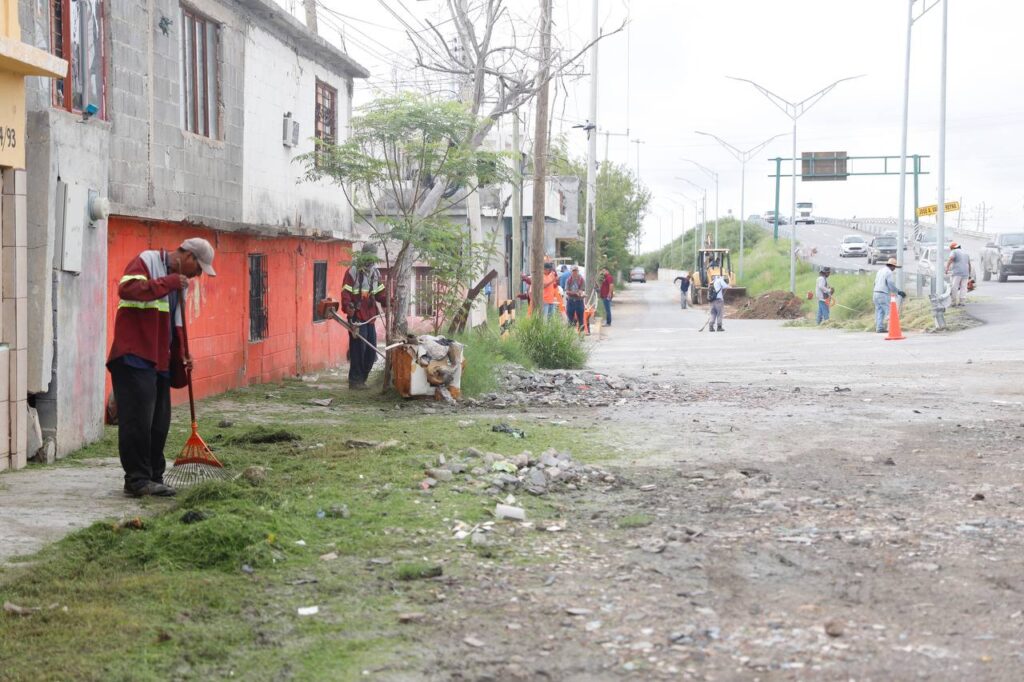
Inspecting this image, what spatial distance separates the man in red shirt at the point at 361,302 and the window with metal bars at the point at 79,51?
4.25 meters

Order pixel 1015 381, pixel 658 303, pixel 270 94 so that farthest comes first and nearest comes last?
pixel 658 303 < pixel 270 94 < pixel 1015 381

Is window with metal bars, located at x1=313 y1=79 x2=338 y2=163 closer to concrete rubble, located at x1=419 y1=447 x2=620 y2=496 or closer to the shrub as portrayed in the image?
the shrub

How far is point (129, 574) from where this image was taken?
6.04 meters

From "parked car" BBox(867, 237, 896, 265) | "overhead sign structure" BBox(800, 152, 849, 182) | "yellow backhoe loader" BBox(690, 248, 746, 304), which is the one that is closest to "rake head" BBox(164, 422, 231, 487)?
A: "yellow backhoe loader" BBox(690, 248, 746, 304)

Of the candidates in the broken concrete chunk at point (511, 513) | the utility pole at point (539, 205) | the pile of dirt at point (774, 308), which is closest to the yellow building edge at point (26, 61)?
the broken concrete chunk at point (511, 513)

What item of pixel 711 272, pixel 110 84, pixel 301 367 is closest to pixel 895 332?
pixel 301 367

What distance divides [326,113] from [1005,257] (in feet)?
106

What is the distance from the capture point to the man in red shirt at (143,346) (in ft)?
26.0

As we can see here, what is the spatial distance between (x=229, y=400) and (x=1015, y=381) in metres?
10.5

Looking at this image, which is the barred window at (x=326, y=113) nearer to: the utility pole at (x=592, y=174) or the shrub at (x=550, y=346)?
the shrub at (x=550, y=346)

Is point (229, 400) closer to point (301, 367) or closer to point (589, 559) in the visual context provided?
point (301, 367)

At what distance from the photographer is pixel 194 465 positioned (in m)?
8.81

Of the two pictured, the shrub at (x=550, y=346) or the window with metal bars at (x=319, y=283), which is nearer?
the shrub at (x=550, y=346)

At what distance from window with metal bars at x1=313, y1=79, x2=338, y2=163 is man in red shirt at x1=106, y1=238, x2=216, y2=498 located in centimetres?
1245
